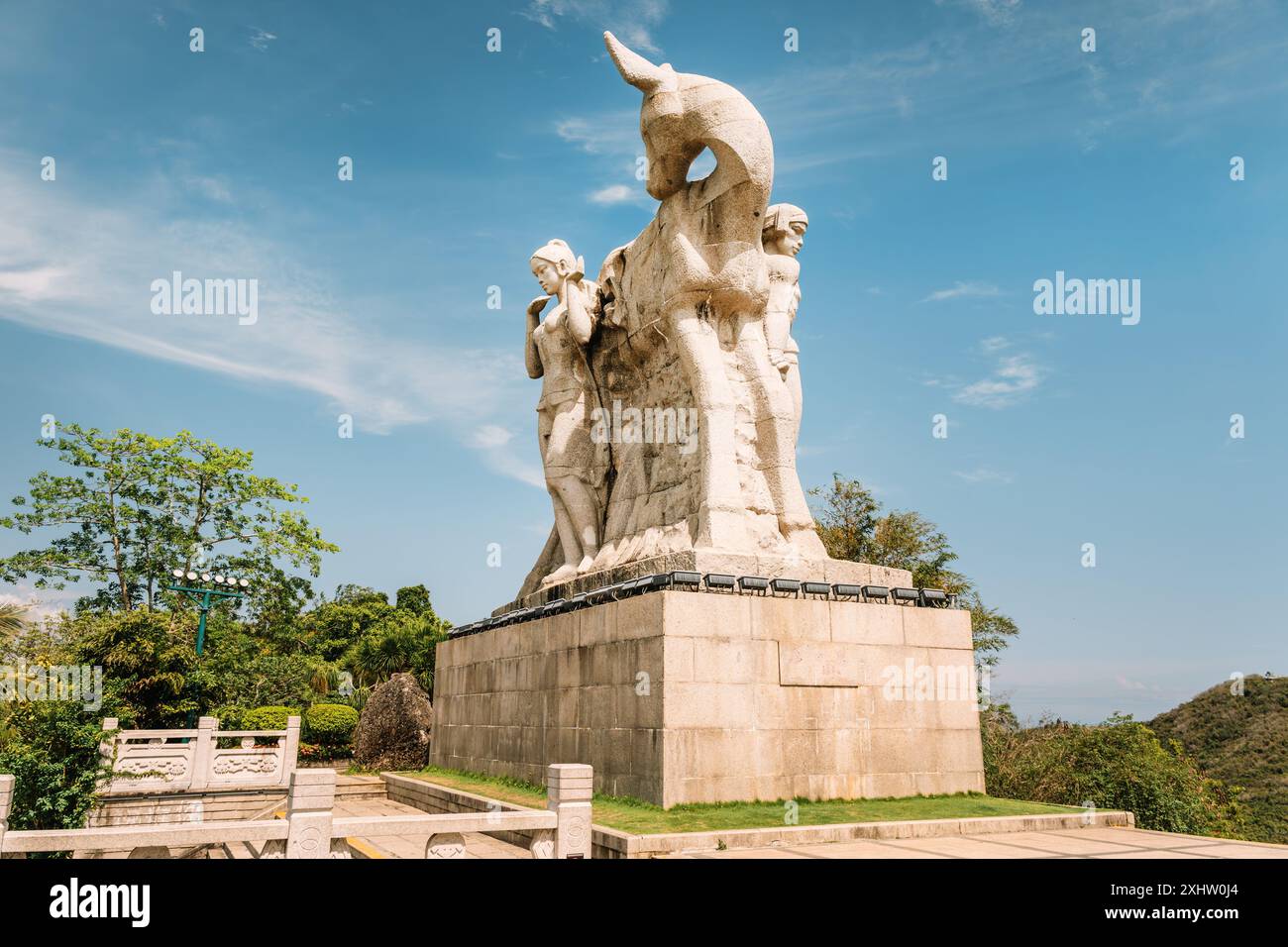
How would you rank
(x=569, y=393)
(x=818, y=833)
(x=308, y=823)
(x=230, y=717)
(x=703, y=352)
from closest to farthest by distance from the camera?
(x=308, y=823), (x=818, y=833), (x=703, y=352), (x=569, y=393), (x=230, y=717)

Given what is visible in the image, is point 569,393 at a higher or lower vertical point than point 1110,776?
higher

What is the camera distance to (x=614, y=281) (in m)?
11.8

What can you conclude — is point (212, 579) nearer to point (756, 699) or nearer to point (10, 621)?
point (10, 621)

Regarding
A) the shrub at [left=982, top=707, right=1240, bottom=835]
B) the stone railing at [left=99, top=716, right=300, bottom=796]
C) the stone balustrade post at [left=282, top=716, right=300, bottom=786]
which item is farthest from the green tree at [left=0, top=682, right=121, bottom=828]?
Result: the shrub at [left=982, top=707, right=1240, bottom=835]

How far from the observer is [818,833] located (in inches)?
264

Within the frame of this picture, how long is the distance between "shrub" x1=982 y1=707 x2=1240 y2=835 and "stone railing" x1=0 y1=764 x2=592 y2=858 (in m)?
7.12

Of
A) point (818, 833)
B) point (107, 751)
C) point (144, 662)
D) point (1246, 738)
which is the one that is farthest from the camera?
point (1246, 738)

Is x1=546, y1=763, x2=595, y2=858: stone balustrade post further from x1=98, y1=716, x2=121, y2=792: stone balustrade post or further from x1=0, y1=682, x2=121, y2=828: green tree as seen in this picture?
x1=98, y1=716, x2=121, y2=792: stone balustrade post

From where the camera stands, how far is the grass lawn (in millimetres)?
6824

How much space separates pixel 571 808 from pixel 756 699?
2884 mm

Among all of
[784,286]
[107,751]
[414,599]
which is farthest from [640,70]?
[414,599]
